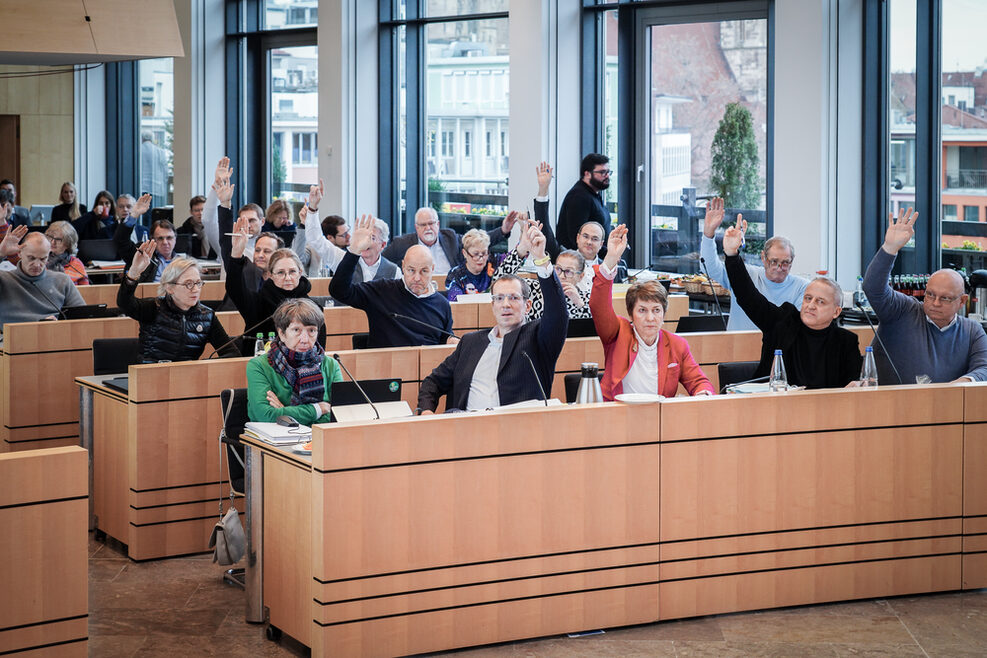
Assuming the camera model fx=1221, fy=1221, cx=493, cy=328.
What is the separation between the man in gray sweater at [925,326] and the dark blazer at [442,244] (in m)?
3.80

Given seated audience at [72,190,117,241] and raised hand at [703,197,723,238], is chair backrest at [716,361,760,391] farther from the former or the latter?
seated audience at [72,190,117,241]

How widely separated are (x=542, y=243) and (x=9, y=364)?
3.28 metres

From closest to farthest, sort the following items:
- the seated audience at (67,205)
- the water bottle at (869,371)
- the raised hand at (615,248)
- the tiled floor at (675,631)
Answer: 1. the tiled floor at (675,631)
2. the raised hand at (615,248)
3. the water bottle at (869,371)
4. the seated audience at (67,205)

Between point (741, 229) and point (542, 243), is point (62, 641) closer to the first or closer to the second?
point (542, 243)

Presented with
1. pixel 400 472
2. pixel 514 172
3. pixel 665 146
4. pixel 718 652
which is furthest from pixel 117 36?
pixel 718 652

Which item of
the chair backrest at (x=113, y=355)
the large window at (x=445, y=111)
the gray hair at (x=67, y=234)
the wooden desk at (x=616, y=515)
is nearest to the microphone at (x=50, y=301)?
the chair backrest at (x=113, y=355)

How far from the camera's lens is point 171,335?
20.5 feet

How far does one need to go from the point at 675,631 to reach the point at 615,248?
1.62 meters

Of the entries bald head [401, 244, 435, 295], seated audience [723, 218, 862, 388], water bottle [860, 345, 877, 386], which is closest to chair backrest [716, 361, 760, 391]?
seated audience [723, 218, 862, 388]

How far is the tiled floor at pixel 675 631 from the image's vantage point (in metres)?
4.60

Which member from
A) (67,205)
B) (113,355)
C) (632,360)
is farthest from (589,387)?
(67,205)

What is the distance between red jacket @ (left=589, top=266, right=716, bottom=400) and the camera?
540 centimetres

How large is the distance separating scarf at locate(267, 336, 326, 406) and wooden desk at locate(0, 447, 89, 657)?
4.64 feet

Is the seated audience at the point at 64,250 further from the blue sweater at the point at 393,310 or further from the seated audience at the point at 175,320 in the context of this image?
the blue sweater at the point at 393,310
